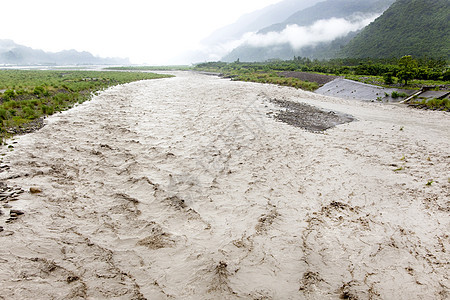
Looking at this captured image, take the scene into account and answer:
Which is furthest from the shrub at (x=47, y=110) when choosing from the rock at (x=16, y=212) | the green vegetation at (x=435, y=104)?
the green vegetation at (x=435, y=104)

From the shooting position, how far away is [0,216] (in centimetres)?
535

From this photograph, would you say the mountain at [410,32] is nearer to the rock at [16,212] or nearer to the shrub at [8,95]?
the rock at [16,212]

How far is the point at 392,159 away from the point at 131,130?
13449mm

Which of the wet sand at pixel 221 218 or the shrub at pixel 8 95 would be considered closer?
the wet sand at pixel 221 218

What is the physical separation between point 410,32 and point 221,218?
14942 cm

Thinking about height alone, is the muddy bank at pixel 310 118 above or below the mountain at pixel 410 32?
below

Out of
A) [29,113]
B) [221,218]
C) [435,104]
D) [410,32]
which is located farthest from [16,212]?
[410,32]

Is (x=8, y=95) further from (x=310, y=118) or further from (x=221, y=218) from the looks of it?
(x=310, y=118)

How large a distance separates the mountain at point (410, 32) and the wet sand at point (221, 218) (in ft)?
344

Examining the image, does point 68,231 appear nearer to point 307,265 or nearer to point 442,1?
point 307,265

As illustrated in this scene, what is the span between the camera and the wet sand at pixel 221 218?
168 inches

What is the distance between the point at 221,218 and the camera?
614cm

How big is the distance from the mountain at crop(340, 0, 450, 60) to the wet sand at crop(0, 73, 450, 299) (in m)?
105

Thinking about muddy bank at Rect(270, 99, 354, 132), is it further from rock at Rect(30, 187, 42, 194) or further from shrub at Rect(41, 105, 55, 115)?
shrub at Rect(41, 105, 55, 115)
